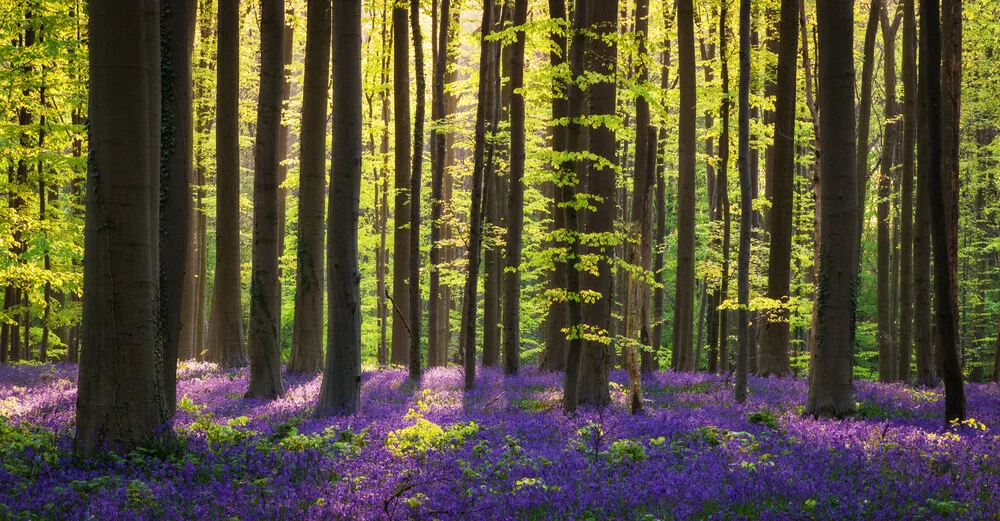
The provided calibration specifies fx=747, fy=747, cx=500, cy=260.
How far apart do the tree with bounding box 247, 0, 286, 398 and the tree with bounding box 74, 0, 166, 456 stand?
20.5 ft

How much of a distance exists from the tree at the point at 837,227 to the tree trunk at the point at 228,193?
1267 centimetres

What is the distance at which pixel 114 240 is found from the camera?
8.02 meters

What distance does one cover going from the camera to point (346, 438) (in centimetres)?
971

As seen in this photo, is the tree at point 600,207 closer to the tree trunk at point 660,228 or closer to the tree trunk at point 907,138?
the tree trunk at point 660,228

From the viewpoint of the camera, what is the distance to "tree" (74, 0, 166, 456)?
26.2ft

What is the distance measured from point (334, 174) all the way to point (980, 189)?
38.8 m

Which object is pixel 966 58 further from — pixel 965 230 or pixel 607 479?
pixel 607 479

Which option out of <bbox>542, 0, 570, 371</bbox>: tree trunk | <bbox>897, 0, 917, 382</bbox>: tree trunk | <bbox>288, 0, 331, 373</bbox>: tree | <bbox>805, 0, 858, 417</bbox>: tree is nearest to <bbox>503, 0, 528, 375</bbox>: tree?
<bbox>542, 0, 570, 371</bbox>: tree trunk

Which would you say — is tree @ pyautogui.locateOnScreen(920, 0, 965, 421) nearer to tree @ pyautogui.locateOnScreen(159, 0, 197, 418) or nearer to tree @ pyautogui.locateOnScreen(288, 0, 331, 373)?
tree @ pyautogui.locateOnScreen(159, 0, 197, 418)

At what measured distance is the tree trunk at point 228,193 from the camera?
17.3m

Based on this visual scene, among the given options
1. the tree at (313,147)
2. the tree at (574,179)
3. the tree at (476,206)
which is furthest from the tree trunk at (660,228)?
the tree at (574,179)

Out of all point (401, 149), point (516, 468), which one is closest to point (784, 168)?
point (401, 149)

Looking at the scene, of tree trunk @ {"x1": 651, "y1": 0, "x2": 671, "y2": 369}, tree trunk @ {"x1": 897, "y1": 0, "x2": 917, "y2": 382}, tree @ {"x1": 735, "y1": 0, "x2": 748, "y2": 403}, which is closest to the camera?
tree @ {"x1": 735, "y1": 0, "x2": 748, "y2": 403}

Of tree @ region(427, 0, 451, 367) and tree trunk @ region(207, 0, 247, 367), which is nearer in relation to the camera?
tree trunk @ region(207, 0, 247, 367)
